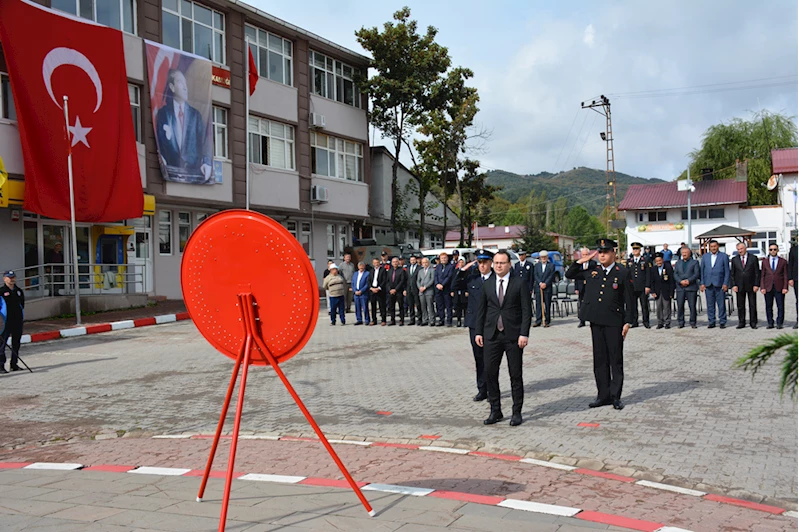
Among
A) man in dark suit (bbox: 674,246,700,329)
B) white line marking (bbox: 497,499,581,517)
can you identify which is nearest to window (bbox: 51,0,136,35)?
man in dark suit (bbox: 674,246,700,329)

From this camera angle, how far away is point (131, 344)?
54.1 feet

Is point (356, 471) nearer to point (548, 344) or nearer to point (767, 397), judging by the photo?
point (767, 397)

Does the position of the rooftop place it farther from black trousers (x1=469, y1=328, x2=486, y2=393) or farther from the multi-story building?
black trousers (x1=469, y1=328, x2=486, y2=393)

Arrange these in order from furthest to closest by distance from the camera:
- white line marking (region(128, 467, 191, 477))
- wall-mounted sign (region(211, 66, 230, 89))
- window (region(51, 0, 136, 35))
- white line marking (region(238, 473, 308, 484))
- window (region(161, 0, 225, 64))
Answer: wall-mounted sign (region(211, 66, 230, 89))
window (region(161, 0, 225, 64))
window (region(51, 0, 136, 35))
white line marking (region(128, 467, 191, 477))
white line marking (region(238, 473, 308, 484))

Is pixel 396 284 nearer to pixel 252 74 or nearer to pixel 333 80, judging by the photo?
pixel 252 74

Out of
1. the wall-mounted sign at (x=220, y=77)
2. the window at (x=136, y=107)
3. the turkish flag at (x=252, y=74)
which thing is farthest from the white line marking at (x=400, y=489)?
the wall-mounted sign at (x=220, y=77)

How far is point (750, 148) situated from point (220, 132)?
5625 centimetres

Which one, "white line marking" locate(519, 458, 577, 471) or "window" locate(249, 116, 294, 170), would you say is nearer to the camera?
"white line marking" locate(519, 458, 577, 471)

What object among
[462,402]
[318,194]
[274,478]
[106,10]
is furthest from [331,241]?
[274,478]

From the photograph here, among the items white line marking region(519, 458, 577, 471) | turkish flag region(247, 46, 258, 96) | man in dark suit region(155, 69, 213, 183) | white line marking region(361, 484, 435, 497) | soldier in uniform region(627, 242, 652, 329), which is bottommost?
white line marking region(519, 458, 577, 471)

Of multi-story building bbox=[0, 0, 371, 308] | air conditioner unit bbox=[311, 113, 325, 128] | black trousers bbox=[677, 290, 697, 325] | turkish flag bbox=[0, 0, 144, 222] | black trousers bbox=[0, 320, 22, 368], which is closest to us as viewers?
black trousers bbox=[0, 320, 22, 368]

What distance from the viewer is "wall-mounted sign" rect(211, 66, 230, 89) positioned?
27.7 meters

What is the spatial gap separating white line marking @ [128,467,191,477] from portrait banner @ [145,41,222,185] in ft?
67.2

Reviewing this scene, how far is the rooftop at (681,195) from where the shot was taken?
203 feet
